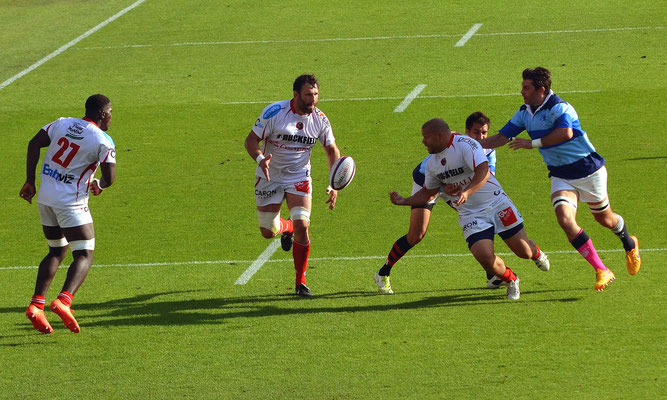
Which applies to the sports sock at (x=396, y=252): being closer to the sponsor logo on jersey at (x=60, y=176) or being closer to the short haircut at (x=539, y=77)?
the short haircut at (x=539, y=77)

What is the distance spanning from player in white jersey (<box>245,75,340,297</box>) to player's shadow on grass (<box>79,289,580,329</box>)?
40 centimetres

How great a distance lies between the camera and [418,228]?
10898 mm

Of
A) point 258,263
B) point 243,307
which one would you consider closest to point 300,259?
point 243,307

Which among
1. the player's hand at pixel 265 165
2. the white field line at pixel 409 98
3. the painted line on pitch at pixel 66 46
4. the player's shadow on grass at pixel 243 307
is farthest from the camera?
the painted line on pitch at pixel 66 46

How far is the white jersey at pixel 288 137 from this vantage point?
11367mm

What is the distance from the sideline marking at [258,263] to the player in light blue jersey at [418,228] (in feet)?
5.50

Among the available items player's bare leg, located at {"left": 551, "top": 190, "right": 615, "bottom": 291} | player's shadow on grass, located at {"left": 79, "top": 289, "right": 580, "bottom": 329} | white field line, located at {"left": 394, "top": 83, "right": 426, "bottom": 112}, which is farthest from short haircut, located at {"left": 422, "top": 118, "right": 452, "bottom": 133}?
white field line, located at {"left": 394, "top": 83, "right": 426, "bottom": 112}

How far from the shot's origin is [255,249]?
1332 centimetres

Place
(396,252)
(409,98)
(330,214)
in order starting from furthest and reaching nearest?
(409,98) < (330,214) < (396,252)

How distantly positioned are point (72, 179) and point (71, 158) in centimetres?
22

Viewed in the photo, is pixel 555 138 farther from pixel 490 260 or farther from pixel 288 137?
pixel 288 137

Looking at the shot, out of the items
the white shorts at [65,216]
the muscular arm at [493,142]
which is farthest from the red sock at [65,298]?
the muscular arm at [493,142]

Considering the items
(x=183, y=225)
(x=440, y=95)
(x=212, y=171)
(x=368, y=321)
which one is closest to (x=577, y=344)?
(x=368, y=321)

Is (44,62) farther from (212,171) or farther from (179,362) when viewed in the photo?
(179,362)
